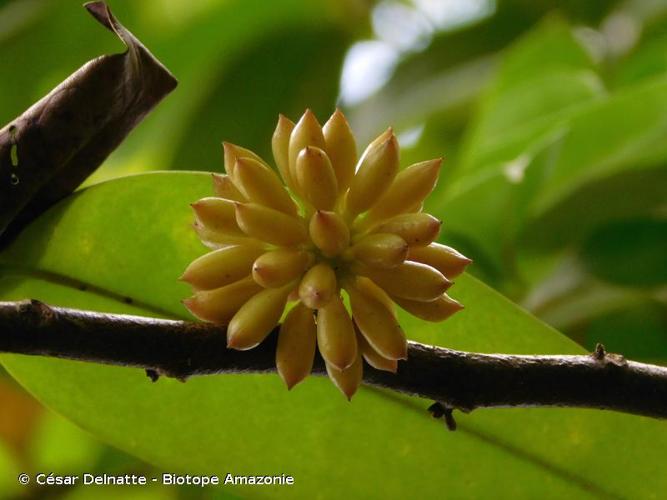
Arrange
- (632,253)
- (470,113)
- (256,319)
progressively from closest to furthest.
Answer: (256,319)
(632,253)
(470,113)

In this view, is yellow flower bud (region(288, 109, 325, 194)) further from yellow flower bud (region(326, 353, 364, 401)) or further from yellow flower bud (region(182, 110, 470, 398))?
yellow flower bud (region(326, 353, 364, 401))

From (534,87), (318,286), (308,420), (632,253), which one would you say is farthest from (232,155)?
(534,87)

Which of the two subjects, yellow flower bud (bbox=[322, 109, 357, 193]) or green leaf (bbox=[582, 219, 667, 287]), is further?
green leaf (bbox=[582, 219, 667, 287])

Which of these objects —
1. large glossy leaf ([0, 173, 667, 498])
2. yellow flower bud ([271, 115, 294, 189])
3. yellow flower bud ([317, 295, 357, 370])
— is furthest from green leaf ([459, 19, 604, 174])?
yellow flower bud ([317, 295, 357, 370])

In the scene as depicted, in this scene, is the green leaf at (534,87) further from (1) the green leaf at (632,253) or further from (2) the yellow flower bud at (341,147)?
(2) the yellow flower bud at (341,147)

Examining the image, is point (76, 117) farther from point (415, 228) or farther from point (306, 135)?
point (415, 228)

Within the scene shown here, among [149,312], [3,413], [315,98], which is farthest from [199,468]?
[315,98]
